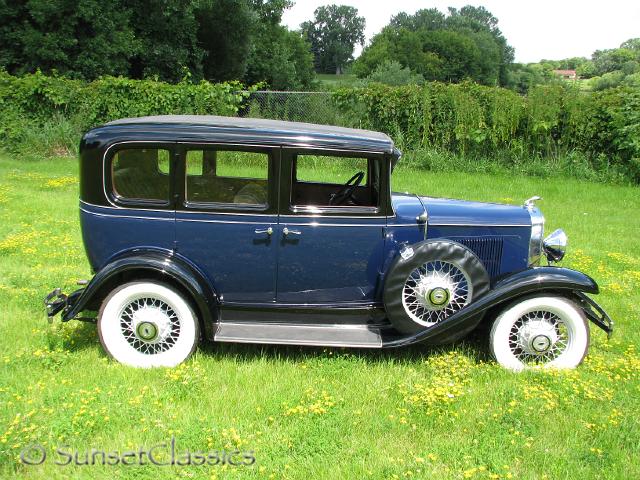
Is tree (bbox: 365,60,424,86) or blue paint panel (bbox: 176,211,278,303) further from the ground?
tree (bbox: 365,60,424,86)

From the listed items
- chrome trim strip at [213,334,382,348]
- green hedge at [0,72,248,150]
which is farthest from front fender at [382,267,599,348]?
green hedge at [0,72,248,150]

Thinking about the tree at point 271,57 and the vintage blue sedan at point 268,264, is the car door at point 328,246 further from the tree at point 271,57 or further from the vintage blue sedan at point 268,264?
the tree at point 271,57

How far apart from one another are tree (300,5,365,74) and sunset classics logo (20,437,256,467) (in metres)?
118

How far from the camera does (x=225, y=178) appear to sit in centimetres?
466

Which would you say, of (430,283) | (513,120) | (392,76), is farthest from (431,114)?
(392,76)

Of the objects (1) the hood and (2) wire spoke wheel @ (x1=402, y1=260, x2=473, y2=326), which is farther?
(1) the hood

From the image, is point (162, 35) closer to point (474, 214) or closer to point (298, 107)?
point (298, 107)

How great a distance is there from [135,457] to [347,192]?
8.63 feet

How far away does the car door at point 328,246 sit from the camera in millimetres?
4379

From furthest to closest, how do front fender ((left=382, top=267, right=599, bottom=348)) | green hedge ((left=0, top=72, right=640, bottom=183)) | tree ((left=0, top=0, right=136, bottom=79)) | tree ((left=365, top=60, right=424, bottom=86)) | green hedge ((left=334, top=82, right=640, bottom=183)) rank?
tree ((left=365, top=60, right=424, bottom=86))
tree ((left=0, top=0, right=136, bottom=79))
green hedge ((left=0, top=72, right=640, bottom=183))
green hedge ((left=334, top=82, right=640, bottom=183))
front fender ((left=382, top=267, right=599, bottom=348))

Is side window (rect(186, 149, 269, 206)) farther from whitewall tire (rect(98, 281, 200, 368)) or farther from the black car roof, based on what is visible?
whitewall tire (rect(98, 281, 200, 368))

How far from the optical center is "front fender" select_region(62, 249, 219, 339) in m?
4.21

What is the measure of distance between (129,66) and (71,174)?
12.2 metres

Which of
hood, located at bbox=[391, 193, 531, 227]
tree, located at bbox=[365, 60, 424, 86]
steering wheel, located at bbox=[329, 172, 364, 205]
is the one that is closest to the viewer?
hood, located at bbox=[391, 193, 531, 227]
